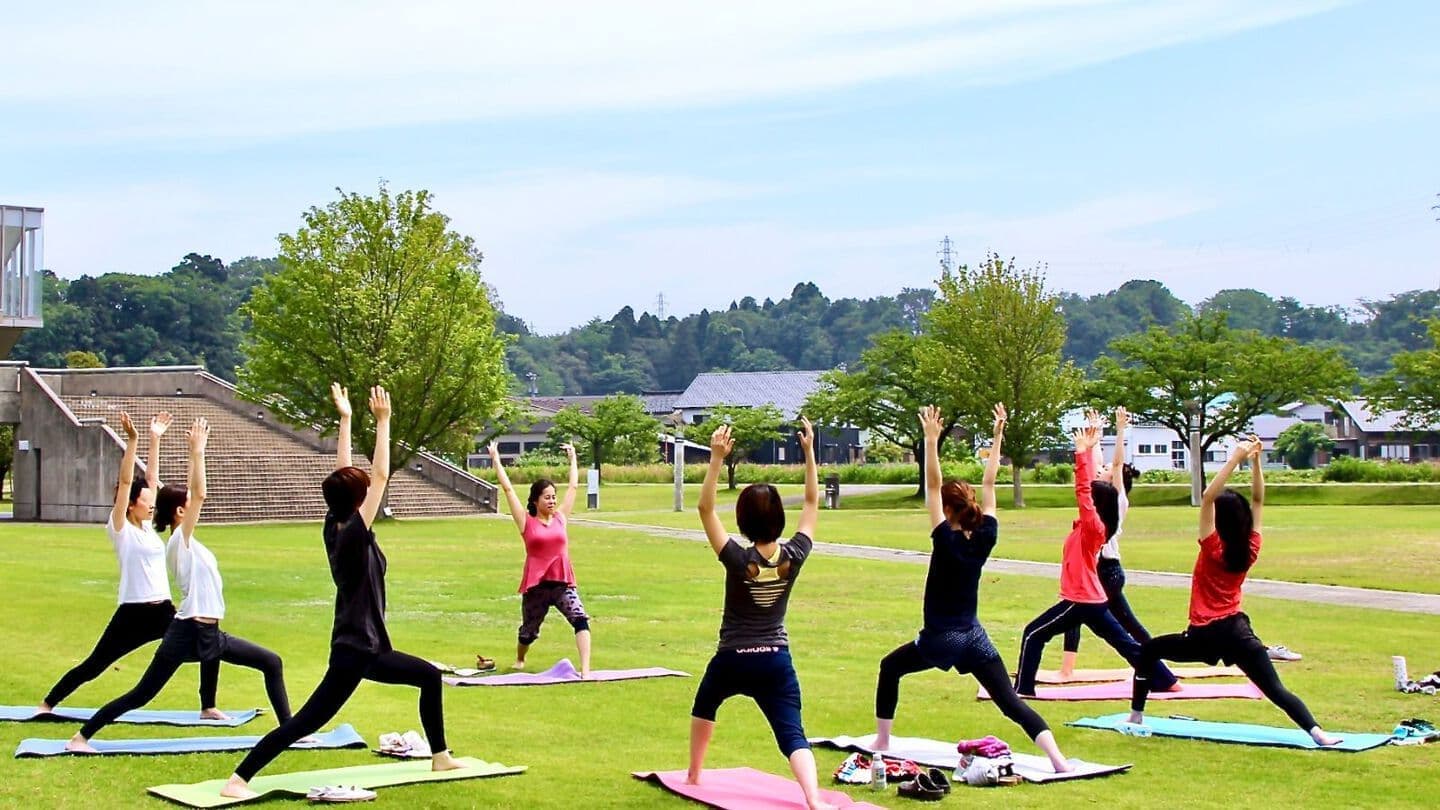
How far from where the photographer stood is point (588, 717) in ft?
42.0

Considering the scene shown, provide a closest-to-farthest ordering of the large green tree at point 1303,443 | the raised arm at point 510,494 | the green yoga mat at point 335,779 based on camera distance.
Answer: the green yoga mat at point 335,779 < the raised arm at point 510,494 < the large green tree at point 1303,443

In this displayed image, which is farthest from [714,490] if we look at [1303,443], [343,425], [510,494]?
[1303,443]

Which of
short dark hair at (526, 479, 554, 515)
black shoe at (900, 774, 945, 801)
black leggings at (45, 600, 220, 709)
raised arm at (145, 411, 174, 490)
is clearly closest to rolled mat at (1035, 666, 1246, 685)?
short dark hair at (526, 479, 554, 515)

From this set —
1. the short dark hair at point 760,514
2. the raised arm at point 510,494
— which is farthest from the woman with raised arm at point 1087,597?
the raised arm at point 510,494

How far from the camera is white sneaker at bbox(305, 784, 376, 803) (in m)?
9.25

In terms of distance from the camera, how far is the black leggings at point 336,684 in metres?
9.13

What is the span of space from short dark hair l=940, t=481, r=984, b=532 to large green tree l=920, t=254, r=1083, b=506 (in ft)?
174

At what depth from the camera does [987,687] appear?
1004 cm

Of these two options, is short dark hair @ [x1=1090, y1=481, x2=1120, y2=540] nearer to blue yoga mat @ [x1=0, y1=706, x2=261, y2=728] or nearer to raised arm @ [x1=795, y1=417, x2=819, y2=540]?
raised arm @ [x1=795, y1=417, x2=819, y2=540]

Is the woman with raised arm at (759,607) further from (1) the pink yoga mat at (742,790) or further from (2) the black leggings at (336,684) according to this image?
(2) the black leggings at (336,684)

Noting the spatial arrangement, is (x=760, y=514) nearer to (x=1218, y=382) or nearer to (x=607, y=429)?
(x=1218, y=382)

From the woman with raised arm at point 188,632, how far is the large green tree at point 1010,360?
5300cm

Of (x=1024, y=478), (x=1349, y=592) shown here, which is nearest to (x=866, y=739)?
(x=1349, y=592)

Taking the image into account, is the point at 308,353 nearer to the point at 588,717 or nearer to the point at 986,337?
the point at 986,337
